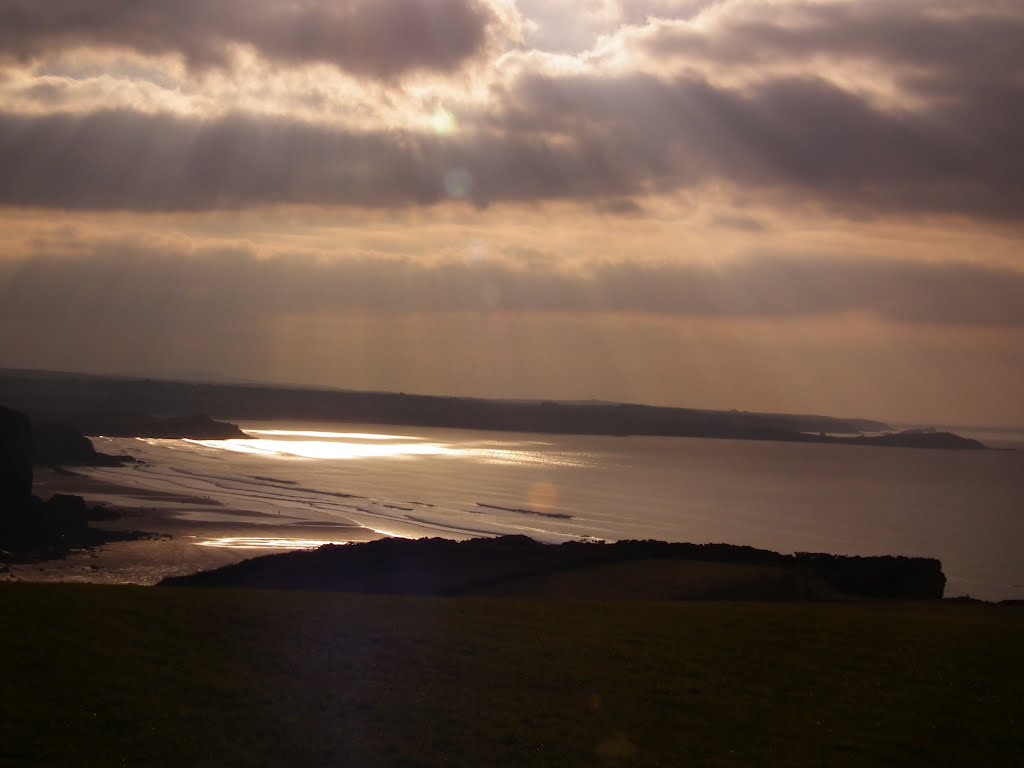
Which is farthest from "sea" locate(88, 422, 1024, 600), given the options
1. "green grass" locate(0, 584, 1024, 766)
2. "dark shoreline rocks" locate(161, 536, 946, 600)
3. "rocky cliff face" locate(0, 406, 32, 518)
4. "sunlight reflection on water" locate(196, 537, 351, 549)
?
"green grass" locate(0, 584, 1024, 766)

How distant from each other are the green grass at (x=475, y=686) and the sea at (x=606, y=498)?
1174 inches

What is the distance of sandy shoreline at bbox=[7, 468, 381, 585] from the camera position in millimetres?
36125

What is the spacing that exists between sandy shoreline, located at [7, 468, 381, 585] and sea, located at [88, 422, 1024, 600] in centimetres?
154

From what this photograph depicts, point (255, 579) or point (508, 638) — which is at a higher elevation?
point (508, 638)

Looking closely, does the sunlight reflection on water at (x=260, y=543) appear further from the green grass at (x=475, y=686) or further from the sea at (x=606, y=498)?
the green grass at (x=475, y=686)

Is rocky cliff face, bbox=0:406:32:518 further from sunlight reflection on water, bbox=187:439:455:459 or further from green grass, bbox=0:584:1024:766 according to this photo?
sunlight reflection on water, bbox=187:439:455:459

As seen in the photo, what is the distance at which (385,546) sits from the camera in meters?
30.7

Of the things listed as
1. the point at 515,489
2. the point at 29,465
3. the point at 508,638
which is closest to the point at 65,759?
the point at 508,638

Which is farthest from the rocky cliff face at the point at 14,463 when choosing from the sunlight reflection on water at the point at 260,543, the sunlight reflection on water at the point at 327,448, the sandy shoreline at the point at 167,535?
the sunlight reflection on water at the point at 327,448

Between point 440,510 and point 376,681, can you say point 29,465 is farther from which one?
point 376,681

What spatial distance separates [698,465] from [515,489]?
199ft

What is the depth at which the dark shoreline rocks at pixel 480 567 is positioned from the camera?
93.1ft

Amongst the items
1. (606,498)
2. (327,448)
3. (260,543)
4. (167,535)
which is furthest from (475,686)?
(327,448)

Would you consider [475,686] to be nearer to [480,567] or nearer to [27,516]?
[480,567]
